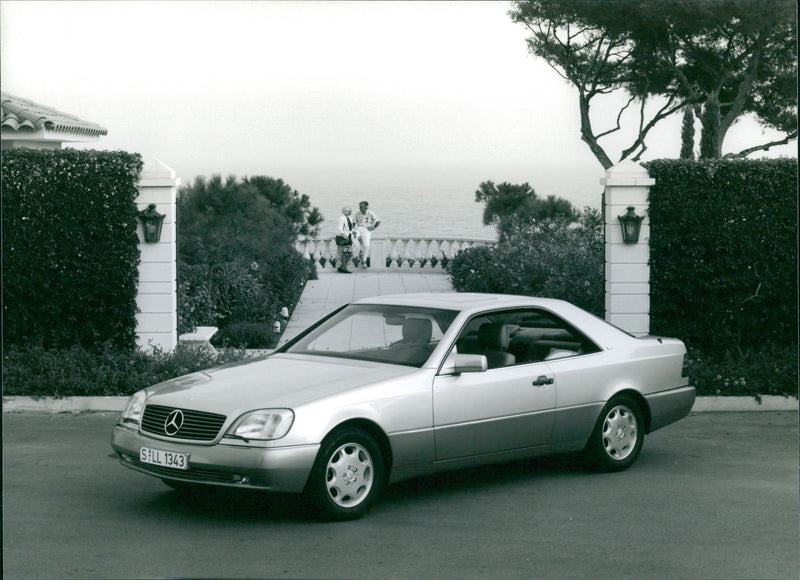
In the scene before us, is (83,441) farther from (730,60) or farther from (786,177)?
(730,60)

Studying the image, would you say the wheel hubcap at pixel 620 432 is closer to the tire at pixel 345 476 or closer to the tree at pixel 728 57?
the tire at pixel 345 476

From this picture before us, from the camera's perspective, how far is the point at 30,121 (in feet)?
56.0

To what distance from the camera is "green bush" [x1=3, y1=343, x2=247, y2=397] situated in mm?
11484

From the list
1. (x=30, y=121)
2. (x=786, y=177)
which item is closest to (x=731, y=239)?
(x=786, y=177)

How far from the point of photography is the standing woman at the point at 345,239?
90.0ft

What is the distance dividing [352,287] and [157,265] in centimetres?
1146

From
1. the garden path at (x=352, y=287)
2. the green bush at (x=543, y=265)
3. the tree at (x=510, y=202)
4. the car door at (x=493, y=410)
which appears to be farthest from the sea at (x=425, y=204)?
the car door at (x=493, y=410)

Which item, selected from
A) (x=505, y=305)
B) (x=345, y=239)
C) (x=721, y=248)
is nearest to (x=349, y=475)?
(x=505, y=305)

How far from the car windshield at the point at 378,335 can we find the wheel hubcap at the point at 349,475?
917 millimetres

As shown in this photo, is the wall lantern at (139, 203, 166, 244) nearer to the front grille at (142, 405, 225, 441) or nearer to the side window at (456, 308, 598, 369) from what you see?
the side window at (456, 308, 598, 369)

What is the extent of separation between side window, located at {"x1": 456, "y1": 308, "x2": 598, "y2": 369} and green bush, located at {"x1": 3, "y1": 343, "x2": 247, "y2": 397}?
4.68 meters

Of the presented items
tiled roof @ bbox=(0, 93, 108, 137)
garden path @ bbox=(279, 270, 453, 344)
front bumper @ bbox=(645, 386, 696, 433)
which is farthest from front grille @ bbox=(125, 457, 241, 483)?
garden path @ bbox=(279, 270, 453, 344)

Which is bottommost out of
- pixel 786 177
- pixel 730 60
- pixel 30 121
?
pixel 786 177

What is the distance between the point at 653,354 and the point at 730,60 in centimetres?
2313
